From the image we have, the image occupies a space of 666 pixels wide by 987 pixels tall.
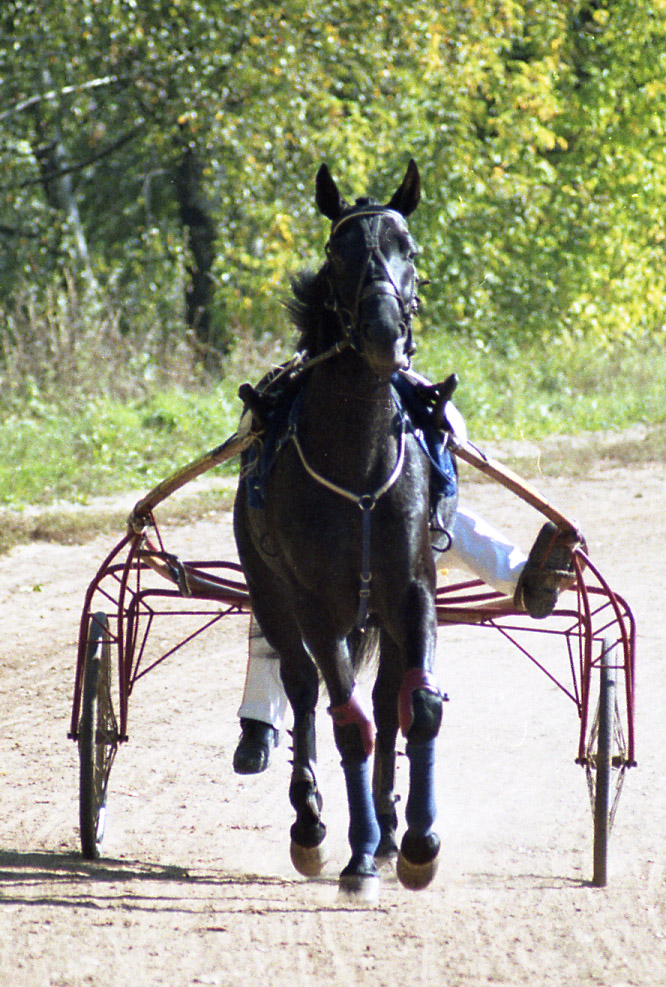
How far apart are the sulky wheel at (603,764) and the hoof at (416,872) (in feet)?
1.86

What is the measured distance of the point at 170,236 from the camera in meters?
13.7

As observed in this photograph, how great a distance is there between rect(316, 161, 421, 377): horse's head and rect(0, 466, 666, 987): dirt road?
1.44m

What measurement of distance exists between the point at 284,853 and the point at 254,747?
41cm

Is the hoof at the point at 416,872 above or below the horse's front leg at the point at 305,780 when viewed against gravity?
below

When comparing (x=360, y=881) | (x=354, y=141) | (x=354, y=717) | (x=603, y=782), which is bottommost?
(x=360, y=881)

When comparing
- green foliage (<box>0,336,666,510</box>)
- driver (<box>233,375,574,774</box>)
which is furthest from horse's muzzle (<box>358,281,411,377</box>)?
green foliage (<box>0,336,666,510</box>)

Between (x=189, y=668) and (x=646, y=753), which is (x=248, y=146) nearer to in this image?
(x=189, y=668)

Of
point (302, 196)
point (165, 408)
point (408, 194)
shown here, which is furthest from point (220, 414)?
point (408, 194)

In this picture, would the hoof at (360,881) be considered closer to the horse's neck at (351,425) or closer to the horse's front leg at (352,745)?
the horse's front leg at (352,745)

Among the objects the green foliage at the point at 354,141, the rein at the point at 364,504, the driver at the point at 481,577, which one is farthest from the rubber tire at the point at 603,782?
the green foliage at the point at 354,141

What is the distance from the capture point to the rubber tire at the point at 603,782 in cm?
359

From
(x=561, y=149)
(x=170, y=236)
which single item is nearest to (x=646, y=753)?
(x=170, y=236)

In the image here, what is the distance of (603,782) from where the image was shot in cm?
365

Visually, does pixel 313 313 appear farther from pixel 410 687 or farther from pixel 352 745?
pixel 352 745
